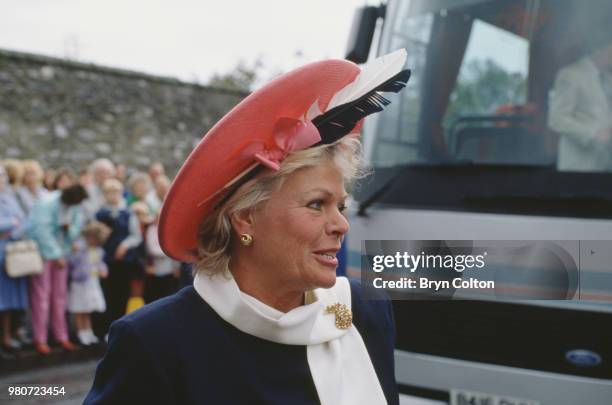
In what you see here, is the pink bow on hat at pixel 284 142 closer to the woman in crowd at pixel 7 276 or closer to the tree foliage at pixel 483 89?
the tree foliage at pixel 483 89

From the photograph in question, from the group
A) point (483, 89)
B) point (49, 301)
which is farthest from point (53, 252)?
point (483, 89)

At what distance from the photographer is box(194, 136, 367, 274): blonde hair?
189cm

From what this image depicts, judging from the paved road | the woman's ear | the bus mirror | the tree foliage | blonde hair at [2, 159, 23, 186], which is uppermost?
the bus mirror

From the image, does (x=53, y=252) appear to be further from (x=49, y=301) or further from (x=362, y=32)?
(x=362, y=32)

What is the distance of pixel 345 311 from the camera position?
1.99 meters

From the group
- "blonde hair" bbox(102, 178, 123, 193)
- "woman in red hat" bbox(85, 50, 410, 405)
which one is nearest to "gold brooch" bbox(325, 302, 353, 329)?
"woman in red hat" bbox(85, 50, 410, 405)

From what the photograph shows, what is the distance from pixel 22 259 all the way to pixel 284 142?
557cm

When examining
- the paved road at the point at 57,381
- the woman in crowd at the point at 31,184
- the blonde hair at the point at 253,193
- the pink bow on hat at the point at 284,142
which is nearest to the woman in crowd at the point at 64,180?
the woman in crowd at the point at 31,184

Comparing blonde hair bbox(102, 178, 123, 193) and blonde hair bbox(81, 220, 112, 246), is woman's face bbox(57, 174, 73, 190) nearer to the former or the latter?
blonde hair bbox(102, 178, 123, 193)

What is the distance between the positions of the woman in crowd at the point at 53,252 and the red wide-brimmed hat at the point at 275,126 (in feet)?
17.7

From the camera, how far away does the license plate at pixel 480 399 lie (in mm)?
3146

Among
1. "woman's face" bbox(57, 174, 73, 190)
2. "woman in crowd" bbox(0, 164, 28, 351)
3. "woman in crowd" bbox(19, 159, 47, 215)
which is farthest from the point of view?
"woman's face" bbox(57, 174, 73, 190)

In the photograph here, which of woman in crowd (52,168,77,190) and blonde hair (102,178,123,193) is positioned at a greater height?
blonde hair (102,178,123,193)

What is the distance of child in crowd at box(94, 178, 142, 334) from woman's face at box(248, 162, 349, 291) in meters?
5.73
